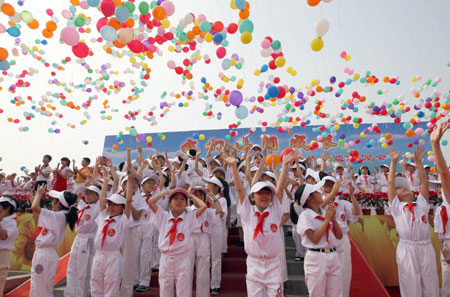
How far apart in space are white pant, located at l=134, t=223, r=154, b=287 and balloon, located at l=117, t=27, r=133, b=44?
338cm

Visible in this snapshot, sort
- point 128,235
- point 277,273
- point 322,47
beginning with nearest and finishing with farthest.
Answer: point 277,273 < point 128,235 < point 322,47

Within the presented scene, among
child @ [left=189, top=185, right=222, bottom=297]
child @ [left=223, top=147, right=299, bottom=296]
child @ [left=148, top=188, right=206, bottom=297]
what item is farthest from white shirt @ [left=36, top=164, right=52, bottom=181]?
child @ [left=223, top=147, right=299, bottom=296]

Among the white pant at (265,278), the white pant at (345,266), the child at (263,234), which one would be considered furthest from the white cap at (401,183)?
the white pant at (265,278)

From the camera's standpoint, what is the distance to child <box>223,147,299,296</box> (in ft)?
9.53

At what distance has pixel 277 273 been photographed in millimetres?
2924

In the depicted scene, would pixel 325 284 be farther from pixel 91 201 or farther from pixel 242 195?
pixel 91 201

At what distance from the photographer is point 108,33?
5.46 m

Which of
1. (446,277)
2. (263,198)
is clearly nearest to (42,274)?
(263,198)

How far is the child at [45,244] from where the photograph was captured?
386 centimetres

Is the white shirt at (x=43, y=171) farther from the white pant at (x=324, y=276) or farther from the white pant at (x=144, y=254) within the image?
the white pant at (x=324, y=276)

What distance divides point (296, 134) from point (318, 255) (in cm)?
826

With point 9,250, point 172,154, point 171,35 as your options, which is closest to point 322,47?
point 171,35

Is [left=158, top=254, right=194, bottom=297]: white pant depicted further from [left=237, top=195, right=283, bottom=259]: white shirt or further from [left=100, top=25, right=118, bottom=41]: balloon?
[left=100, top=25, right=118, bottom=41]: balloon

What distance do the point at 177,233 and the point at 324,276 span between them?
5.25 feet
